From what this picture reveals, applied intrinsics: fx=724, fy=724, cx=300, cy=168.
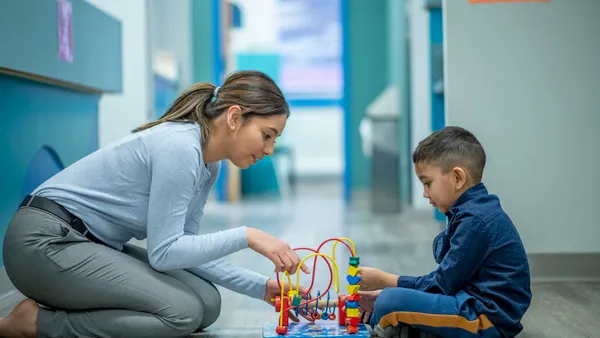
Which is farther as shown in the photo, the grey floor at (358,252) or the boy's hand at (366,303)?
the grey floor at (358,252)

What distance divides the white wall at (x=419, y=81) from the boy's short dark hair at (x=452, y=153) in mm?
2363

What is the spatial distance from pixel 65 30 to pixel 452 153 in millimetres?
1414

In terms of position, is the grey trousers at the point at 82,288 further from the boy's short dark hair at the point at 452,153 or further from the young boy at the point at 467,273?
the boy's short dark hair at the point at 452,153

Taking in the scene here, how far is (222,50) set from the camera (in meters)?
6.27

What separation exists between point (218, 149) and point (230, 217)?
302cm

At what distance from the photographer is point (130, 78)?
3.55m

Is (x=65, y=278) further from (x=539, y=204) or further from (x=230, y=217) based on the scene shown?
(x=230, y=217)

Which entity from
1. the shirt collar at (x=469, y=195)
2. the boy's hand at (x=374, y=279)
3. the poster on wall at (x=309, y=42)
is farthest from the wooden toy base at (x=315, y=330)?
the poster on wall at (x=309, y=42)

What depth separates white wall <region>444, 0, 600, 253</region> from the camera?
7.37 ft

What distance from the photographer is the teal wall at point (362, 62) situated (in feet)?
21.4

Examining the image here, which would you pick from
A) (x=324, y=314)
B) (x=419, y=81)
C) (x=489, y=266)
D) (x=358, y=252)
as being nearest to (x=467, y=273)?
(x=489, y=266)

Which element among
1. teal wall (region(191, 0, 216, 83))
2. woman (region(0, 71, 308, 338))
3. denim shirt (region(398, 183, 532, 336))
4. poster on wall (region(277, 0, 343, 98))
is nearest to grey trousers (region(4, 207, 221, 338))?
woman (region(0, 71, 308, 338))

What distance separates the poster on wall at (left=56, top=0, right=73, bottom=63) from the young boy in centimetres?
133

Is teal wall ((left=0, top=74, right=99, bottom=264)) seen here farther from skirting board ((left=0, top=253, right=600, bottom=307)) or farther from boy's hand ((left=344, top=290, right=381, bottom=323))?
skirting board ((left=0, top=253, right=600, bottom=307))
